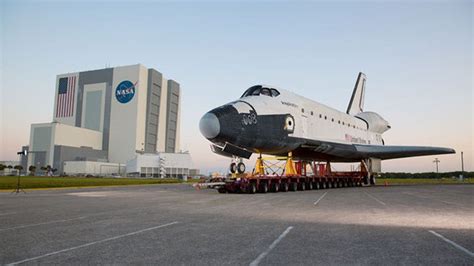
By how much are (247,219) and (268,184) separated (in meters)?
12.6

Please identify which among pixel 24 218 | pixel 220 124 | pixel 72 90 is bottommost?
pixel 24 218

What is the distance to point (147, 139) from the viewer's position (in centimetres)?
12225

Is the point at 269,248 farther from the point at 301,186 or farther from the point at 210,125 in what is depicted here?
the point at 301,186

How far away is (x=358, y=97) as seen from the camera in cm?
4084

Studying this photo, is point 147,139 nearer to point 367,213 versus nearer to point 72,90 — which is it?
point 72,90

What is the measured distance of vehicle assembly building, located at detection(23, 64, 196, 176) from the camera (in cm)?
11413

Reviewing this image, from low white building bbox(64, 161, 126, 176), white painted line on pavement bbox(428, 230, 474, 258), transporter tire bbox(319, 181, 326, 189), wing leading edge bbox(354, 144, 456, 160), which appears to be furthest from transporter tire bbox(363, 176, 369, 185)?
low white building bbox(64, 161, 126, 176)

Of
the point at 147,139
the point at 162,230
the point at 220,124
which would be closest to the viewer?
the point at 162,230

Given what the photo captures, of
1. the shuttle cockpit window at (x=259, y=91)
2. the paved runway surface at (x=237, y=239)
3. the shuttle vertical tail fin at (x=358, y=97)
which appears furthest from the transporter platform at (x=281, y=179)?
the paved runway surface at (x=237, y=239)

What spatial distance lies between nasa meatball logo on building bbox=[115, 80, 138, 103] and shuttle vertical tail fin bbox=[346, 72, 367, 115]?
90.3 m

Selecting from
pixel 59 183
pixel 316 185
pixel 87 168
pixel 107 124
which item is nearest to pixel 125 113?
pixel 107 124

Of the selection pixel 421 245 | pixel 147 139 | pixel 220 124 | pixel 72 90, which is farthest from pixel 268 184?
pixel 72 90

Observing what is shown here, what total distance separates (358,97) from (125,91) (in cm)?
9370

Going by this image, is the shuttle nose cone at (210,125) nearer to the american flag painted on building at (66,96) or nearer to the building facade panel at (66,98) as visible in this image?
the building facade panel at (66,98)
